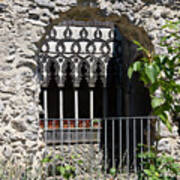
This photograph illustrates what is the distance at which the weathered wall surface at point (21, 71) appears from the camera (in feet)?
14.6

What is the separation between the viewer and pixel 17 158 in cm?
441

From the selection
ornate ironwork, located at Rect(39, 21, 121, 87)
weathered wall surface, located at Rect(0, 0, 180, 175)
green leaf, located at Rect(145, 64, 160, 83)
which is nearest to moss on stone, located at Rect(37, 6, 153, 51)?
weathered wall surface, located at Rect(0, 0, 180, 175)

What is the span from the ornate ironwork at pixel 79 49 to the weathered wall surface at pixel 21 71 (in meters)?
5.28

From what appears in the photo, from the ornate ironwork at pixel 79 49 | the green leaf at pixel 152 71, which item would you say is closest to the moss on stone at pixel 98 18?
the green leaf at pixel 152 71

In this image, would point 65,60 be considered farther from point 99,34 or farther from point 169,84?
point 169,84

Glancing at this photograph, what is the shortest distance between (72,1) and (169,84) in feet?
8.41

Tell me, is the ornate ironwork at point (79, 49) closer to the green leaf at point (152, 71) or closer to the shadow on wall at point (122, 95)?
the shadow on wall at point (122, 95)

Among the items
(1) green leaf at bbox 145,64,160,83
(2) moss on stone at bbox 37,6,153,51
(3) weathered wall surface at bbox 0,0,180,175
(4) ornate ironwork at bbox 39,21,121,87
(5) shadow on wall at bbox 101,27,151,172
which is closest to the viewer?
(1) green leaf at bbox 145,64,160,83

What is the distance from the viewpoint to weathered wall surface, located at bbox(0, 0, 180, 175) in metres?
4.44

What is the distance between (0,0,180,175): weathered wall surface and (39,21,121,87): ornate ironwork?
5.28 m

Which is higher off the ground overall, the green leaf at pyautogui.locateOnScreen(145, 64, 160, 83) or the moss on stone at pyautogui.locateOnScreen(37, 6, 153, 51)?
the moss on stone at pyautogui.locateOnScreen(37, 6, 153, 51)

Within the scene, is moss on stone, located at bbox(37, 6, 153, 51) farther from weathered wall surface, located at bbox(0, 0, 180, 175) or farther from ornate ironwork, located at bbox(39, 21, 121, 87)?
ornate ironwork, located at bbox(39, 21, 121, 87)

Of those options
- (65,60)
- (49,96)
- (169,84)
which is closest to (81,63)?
(65,60)

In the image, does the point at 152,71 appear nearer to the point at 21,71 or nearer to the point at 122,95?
the point at 21,71
